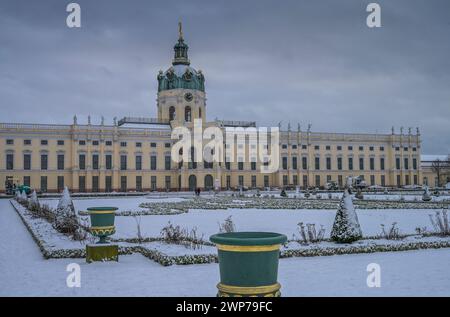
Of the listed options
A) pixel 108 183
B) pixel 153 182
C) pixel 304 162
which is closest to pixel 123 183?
pixel 108 183

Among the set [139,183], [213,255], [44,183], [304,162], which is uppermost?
[304,162]

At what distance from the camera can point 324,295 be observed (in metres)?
7.27

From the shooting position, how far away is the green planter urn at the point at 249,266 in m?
5.11

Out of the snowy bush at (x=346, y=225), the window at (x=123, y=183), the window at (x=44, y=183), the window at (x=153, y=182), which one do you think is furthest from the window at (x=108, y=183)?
the snowy bush at (x=346, y=225)

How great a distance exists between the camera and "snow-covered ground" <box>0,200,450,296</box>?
300 inches

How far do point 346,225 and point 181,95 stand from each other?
5654cm

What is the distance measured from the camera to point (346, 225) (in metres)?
12.1

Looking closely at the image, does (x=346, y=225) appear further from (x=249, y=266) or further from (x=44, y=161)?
(x=44, y=161)

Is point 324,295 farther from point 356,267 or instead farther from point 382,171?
point 382,171

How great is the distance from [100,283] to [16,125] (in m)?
55.2

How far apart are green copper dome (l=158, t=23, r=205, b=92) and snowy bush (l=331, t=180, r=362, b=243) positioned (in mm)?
57169

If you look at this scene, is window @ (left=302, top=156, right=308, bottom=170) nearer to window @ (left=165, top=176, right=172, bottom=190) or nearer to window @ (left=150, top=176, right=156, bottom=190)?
window @ (left=165, top=176, right=172, bottom=190)
